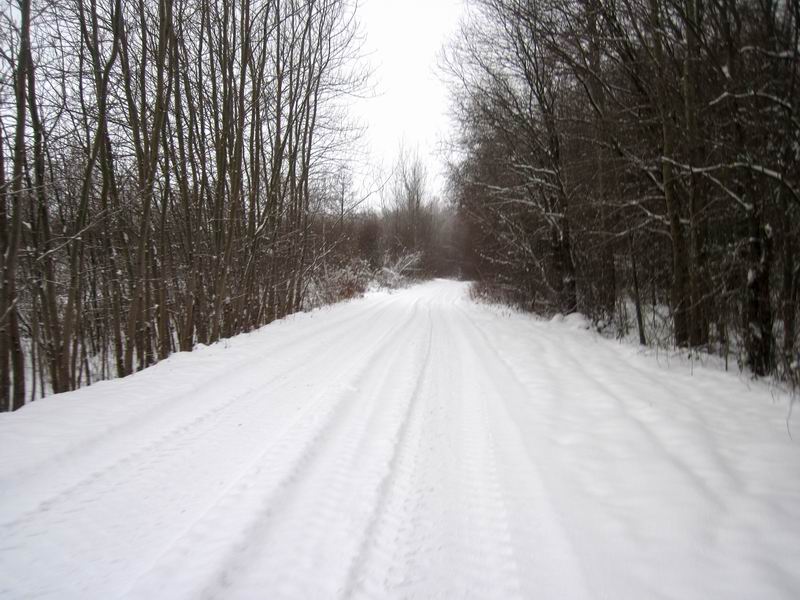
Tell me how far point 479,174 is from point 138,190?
8797 mm

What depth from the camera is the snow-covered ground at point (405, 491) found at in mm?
1699

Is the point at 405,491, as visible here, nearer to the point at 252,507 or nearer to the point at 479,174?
the point at 252,507

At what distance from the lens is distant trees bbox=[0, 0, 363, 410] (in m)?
5.15

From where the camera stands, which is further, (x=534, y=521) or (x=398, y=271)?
(x=398, y=271)

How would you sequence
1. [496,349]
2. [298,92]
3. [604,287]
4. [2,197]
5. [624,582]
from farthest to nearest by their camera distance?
1. [298,92]
2. [604,287]
3. [496,349]
4. [2,197]
5. [624,582]

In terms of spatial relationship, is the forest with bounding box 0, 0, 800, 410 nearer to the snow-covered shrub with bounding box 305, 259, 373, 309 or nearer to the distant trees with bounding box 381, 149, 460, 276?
the snow-covered shrub with bounding box 305, 259, 373, 309

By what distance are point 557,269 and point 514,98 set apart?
4576 millimetres

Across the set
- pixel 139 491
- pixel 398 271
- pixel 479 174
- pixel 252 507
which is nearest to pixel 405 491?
pixel 252 507

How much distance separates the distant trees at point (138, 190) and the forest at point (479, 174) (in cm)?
5

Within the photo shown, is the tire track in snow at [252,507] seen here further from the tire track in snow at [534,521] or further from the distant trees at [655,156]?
the distant trees at [655,156]

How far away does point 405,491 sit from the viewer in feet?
7.83

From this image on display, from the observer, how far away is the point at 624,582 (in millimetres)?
1644

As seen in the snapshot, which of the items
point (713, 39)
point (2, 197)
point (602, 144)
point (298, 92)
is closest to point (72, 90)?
point (2, 197)

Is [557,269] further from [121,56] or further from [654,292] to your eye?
[121,56]
